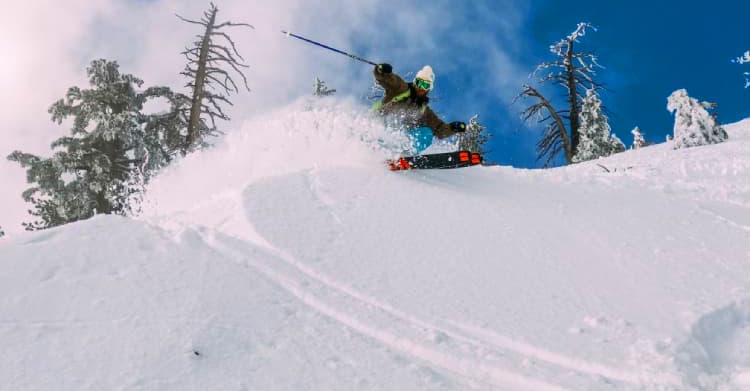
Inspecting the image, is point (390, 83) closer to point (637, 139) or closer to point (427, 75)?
point (427, 75)

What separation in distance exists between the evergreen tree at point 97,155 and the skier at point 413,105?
34.0 feet

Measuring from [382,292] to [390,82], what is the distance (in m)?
5.98

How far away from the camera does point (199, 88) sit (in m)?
20.3

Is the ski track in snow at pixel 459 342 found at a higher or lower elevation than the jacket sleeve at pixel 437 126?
lower

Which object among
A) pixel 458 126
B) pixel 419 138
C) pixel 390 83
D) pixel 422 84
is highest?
pixel 422 84

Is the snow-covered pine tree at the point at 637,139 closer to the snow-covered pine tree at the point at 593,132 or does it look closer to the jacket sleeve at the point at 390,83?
the snow-covered pine tree at the point at 593,132

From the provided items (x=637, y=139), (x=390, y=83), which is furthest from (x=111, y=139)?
(x=637, y=139)

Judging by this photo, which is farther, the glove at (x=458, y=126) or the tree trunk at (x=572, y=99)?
the tree trunk at (x=572, y=99)

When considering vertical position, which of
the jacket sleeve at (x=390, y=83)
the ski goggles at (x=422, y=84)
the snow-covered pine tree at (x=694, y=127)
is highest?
the snow-covered pine tree at (x=694, y=127)

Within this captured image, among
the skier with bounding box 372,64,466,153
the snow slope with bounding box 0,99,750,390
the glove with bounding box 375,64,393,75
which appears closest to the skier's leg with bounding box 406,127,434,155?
the skier with bounding box 372,64,466,153

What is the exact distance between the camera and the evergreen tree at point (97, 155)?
17.6m

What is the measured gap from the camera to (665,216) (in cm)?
686

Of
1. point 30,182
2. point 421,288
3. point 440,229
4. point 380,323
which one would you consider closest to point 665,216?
point 440,229

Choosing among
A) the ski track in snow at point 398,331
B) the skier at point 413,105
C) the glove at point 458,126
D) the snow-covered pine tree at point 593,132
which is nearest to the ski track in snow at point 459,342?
the ski track in snow at point 398,331
